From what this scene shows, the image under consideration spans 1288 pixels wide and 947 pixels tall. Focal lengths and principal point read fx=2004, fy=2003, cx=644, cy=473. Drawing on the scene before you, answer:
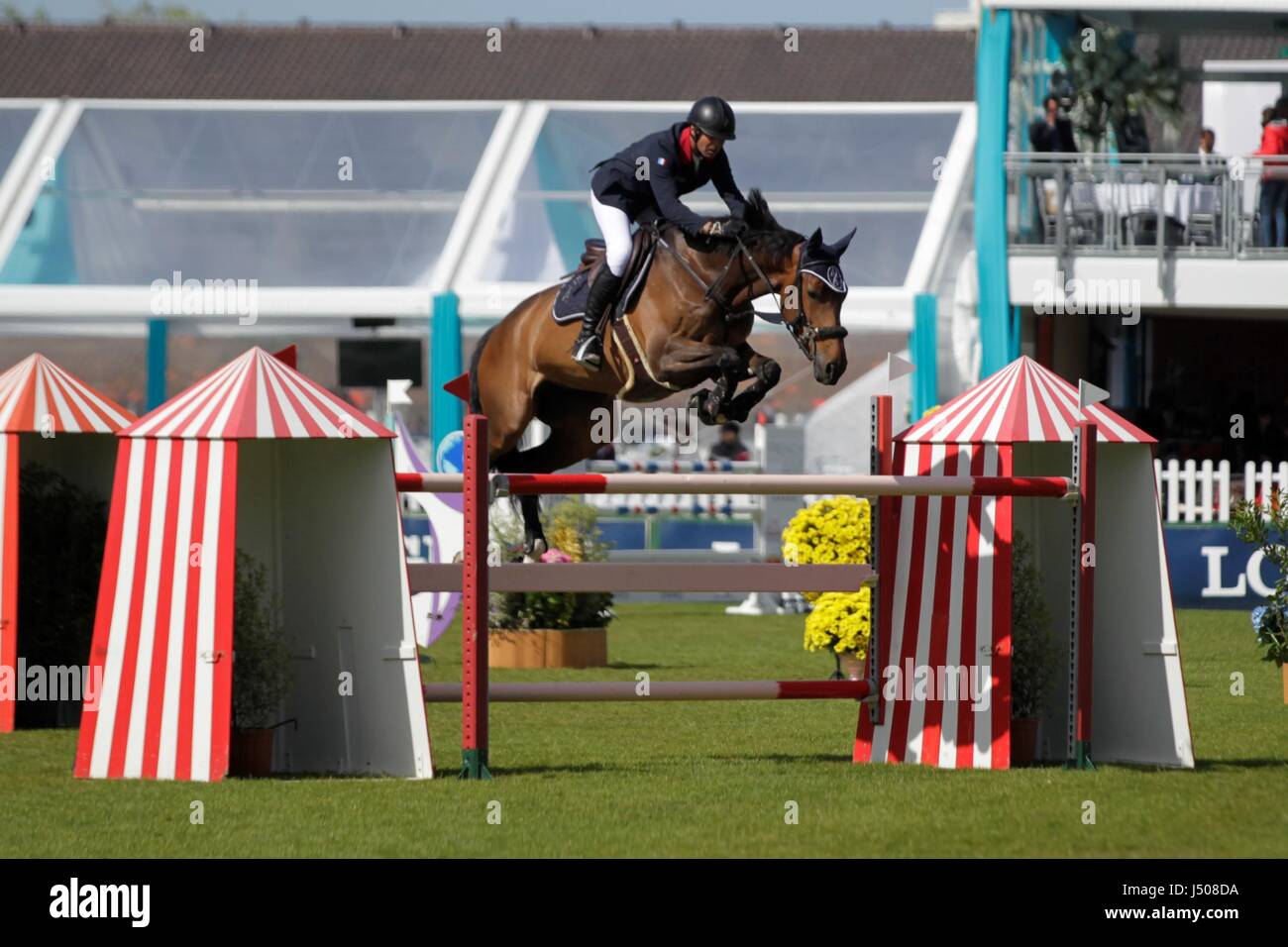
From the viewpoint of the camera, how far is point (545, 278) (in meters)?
17.0

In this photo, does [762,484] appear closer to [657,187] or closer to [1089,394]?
[1089,394]

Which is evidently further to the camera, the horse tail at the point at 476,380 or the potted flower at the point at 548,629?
the potted flower at the point at 548,629

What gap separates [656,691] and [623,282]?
1.99 m

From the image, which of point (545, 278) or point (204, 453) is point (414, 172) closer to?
point (545, 278)

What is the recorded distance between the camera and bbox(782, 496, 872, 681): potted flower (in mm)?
10562

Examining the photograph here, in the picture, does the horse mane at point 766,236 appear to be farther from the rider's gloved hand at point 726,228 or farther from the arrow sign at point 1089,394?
the arrow sign at point 1089,394

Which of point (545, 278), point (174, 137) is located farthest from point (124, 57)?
point (545, 278)

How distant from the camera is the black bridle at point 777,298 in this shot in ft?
24.8

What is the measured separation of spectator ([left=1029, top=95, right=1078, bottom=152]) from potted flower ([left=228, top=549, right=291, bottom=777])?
10.7m

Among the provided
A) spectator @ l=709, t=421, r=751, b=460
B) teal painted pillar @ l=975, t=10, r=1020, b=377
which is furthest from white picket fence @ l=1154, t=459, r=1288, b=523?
spectator @ l=709, t=421, r=751, b=460

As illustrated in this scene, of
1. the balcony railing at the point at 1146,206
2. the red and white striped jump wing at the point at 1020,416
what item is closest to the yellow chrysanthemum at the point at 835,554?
the red and white striped jump wing at the point at 1020,416

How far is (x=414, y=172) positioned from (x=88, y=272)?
Result: 3023mm

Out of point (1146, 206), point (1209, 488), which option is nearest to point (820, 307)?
point (1209, 488)

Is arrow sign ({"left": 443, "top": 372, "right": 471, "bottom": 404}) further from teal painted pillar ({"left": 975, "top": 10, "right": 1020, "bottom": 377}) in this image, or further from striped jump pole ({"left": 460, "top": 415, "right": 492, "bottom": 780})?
teal painted pillar ({"left": 975, "top": 10, "right": 1020, "bottom": 377})
